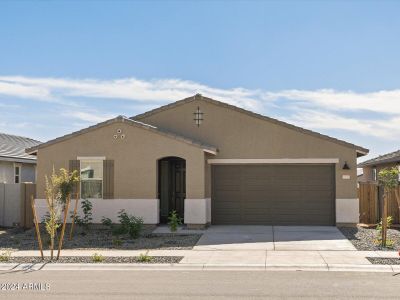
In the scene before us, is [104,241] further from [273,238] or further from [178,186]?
[178,186]

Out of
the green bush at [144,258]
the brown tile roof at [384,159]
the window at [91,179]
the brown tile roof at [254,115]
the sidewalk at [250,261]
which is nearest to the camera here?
the sidewalk at [250,261]

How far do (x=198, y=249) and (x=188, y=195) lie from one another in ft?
14.7

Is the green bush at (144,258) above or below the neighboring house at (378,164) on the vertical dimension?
below

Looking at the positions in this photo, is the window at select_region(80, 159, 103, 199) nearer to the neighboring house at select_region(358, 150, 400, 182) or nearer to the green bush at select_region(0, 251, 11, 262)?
the green bush at select_region(0, 251, 11, 262)

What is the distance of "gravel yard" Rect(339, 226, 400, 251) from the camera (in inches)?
586

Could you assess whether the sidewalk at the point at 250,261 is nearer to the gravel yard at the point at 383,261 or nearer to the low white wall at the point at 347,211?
the gravel yard at the point at 383,261

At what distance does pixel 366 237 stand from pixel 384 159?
33.5 feet

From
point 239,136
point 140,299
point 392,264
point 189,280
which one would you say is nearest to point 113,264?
point 189,280

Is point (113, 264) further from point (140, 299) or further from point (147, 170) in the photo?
point (147, 170)

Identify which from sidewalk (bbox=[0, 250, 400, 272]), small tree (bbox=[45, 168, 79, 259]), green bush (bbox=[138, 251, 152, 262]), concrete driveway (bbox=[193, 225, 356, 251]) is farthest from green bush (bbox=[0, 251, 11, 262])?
concrete driveway (bbox=[193, 225, 356, 251])

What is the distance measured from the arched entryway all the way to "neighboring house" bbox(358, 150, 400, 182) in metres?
9.20

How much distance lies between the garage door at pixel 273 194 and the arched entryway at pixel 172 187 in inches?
48.6

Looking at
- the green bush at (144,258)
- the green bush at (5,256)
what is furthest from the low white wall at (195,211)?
the green bush at (5,256)

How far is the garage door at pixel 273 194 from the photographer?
20.2 metres
